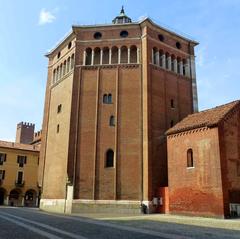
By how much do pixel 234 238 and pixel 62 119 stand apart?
2430cm

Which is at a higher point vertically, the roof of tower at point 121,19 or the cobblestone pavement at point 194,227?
the roof of tower at point 121,19

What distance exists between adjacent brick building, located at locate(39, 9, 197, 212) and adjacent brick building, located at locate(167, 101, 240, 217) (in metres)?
3.25

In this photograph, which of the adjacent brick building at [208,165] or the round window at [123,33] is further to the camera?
the round window at [123,33]

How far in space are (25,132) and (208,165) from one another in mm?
60816

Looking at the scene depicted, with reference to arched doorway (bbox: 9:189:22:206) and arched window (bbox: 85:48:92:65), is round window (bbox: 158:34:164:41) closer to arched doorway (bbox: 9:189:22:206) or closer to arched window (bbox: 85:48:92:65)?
arched window (bbox: 85:48:92:65)

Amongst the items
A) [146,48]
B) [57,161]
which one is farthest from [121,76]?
[57,161]

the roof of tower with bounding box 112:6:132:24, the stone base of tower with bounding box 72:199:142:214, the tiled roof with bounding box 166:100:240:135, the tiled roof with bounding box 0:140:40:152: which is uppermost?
the roof of tower with bounding box 112:6:132:24

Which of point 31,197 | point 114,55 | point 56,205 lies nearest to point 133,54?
point 114,55

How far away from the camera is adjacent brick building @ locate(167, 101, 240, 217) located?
22.9 meters

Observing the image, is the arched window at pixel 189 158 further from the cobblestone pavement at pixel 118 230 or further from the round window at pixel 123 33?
the round window at pixel 123 33

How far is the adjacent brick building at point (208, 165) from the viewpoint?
2291cm

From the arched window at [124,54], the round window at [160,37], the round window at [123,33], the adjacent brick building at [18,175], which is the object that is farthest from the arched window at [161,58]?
the adjacent brick building at [18,175]

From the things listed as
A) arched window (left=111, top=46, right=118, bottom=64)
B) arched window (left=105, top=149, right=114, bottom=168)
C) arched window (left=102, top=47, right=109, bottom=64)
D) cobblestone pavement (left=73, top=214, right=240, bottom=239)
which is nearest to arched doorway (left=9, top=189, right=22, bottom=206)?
arched window (left=105, top=149, right=114, bottom=168)

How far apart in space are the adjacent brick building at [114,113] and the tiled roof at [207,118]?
341 cm
